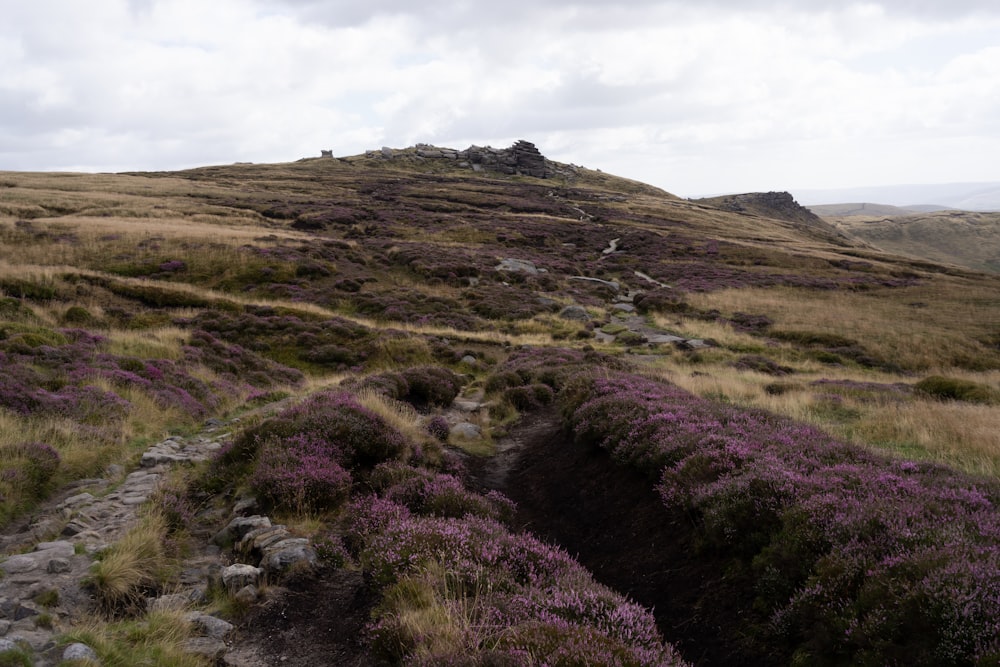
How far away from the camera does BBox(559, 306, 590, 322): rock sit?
3591 centimetres

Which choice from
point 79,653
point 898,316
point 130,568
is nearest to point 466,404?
point 130,568

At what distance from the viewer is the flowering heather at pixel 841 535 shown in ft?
14.6

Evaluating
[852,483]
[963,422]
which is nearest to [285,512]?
[852,483]

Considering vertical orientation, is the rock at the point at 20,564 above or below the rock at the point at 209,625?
above

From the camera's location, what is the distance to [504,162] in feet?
500

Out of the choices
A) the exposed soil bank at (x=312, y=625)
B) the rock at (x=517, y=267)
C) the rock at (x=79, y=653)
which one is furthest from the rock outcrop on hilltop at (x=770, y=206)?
the rock at (x=79, y=653)

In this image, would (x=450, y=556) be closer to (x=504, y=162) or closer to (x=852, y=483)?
(x=852, y=483)

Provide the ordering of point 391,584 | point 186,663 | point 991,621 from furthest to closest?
point 391,584 < point 186,663 < point 991,621

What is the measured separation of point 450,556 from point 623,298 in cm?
4127

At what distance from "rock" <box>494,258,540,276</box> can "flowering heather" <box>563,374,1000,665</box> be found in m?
37.6

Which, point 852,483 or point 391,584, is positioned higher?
point 852,483

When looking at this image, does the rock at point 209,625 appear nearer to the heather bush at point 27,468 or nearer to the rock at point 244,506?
the rock at point 244,506

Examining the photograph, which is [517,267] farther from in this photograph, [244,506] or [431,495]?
[244,506]

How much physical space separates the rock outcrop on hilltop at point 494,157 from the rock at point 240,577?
483ft
